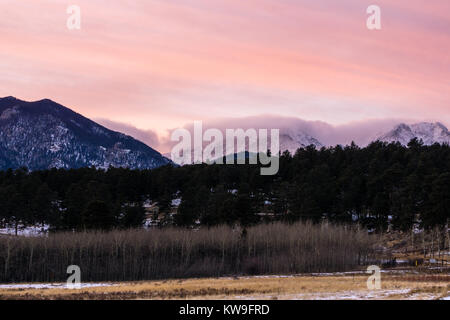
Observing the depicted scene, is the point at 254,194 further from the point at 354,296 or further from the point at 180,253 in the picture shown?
the point at 354,296

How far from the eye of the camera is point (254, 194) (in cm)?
16525

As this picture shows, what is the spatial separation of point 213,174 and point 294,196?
50.9 meters

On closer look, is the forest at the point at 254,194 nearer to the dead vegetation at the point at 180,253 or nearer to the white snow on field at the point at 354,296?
the dead vegetation at the point at 180,253

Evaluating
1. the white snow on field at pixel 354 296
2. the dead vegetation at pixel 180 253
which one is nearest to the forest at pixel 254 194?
the dead vegetation at pixel 180 253

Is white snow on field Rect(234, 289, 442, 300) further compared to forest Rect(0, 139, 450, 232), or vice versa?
forest Rect(0, 139, 450, 232)

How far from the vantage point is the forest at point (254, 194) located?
125m

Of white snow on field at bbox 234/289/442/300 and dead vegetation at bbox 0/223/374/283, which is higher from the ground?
white snow on field at bbox 234/289/442/300

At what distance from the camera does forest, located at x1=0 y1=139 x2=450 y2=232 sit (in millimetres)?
125062

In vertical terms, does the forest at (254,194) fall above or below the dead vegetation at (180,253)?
above

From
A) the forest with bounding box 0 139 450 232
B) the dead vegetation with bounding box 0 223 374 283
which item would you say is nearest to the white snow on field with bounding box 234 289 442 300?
the dead vegetation with bounding box 0 223 374 283

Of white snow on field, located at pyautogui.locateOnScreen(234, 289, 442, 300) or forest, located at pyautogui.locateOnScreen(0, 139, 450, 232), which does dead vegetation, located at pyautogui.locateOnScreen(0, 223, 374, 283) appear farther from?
white snow on field, located at pyautogui.locateOnScreen(234, 289, 442, 300)

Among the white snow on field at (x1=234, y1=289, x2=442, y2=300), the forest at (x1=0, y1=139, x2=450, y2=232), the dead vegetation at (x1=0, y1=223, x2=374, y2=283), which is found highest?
the forest at (x1=0, y1=139, x2=450, y2=232)

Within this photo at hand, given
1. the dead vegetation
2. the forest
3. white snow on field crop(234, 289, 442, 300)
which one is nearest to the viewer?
white snow on field crop(234, 289, 442, 300)

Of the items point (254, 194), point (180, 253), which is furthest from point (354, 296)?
point (254, 194)
